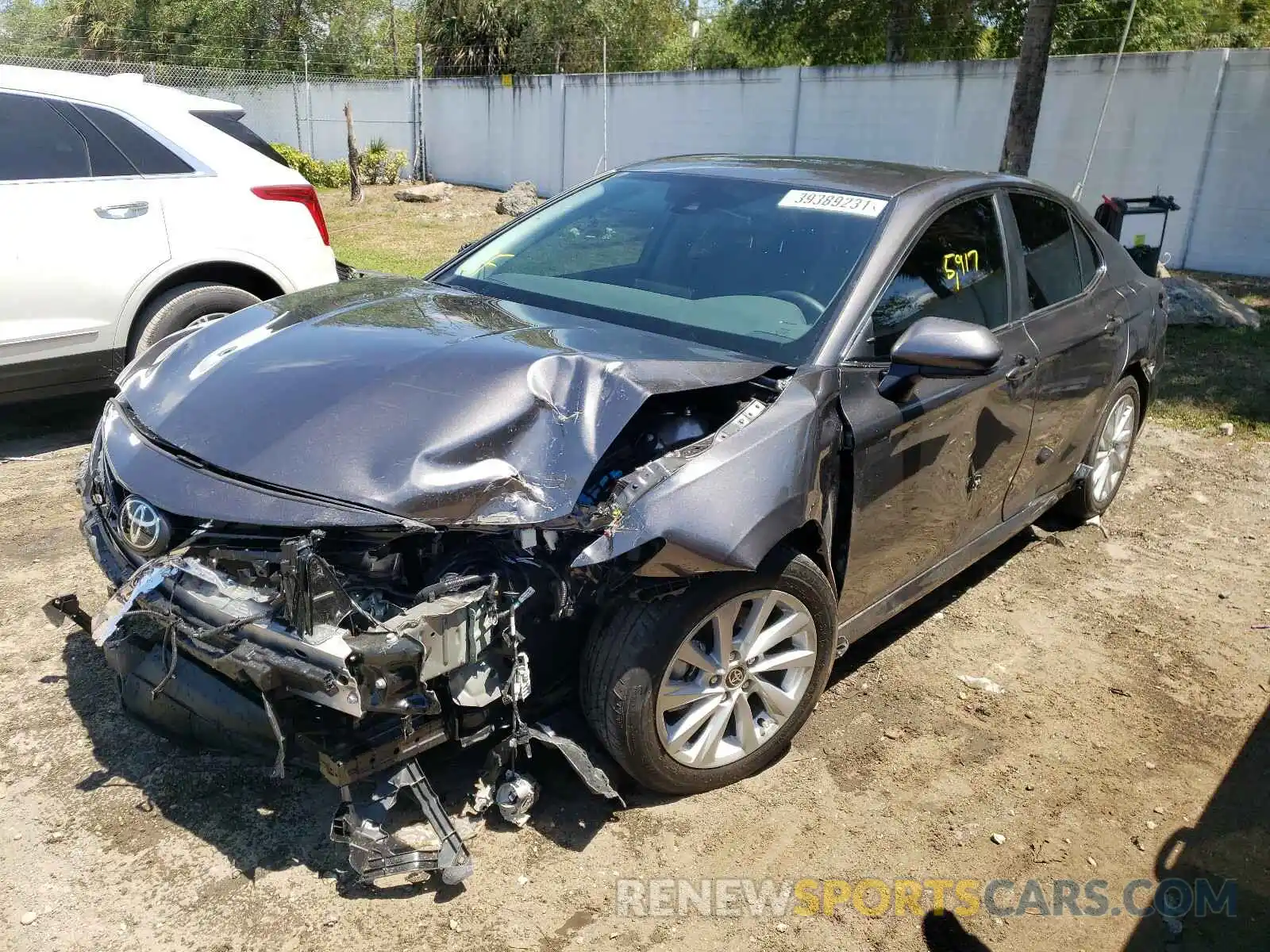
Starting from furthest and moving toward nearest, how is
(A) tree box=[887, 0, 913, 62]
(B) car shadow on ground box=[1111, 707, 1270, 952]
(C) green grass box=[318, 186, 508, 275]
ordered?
(A) tree box=[887, 0, 913, 62]
(C) green grass box=[318, 186, 508, 275]
(B) car shadow on ground box=[1111, 707, 1270, 952]

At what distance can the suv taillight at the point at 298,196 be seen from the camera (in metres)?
5.76

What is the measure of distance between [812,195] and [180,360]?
7.35 ft

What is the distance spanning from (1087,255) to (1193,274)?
9190 mm

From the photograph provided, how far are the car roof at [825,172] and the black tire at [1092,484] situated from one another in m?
1.31

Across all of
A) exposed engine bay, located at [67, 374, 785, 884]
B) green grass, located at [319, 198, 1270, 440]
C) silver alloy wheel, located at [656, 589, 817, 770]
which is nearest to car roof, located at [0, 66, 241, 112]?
exposed engine bay, located at [67, 374, 785, 884]

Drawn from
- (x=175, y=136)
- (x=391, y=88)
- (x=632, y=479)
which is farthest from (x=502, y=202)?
(x=632, y=479)

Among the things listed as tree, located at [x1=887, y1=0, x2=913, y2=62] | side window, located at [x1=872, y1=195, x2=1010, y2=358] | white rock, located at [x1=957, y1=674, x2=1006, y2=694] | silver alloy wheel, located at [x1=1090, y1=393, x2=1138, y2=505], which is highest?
tree, located at [x1=887, y1=0, x2=913, y2=62]

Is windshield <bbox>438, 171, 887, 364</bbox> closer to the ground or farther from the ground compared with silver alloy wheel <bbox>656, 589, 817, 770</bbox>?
farther from the ground

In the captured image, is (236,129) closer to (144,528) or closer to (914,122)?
(144,528)

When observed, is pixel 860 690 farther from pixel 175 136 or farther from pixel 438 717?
pixel 175 136

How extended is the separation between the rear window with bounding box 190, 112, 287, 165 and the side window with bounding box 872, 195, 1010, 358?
4056mm

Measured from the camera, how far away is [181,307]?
5461 millimetres

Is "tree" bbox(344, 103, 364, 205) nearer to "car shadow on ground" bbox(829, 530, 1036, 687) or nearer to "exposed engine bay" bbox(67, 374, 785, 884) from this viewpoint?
"car shadow on ground" bbox(829, 530, 1036, 687)

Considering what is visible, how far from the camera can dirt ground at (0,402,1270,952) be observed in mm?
2559
